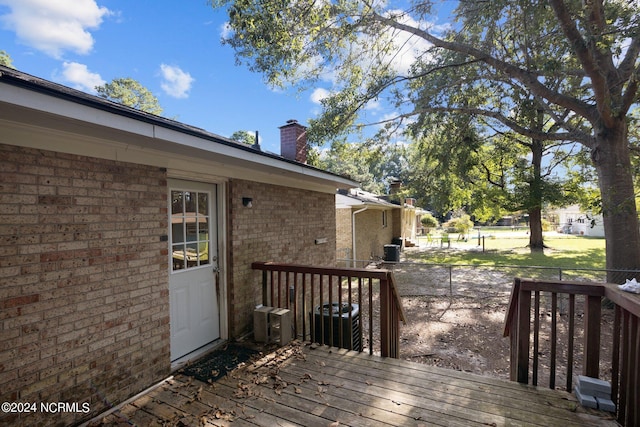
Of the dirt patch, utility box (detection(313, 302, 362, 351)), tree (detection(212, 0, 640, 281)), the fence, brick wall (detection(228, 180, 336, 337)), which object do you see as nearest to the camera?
utility box (detection(313, 302, 362, 351))

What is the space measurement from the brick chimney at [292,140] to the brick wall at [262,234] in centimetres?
124

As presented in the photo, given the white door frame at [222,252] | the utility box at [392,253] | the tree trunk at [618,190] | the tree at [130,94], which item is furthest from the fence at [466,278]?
the tree at [130,94]

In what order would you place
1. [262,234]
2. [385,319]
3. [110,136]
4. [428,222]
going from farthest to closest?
[428,222], [262,234], [385,319], [110,136]

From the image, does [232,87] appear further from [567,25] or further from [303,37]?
[567,25]

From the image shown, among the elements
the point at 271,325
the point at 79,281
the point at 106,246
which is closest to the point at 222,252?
the point at 271,325

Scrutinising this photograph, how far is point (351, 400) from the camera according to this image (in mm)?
2762

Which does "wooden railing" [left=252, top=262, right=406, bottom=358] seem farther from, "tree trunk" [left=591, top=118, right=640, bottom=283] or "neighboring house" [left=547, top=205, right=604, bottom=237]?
"neighboring house" [left=547, top=205, right=604, bottom=237]

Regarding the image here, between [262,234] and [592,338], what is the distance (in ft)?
13.7

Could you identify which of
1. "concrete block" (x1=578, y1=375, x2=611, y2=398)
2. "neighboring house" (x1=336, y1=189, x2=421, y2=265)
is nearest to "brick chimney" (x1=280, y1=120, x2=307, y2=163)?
"neighboring house" (x1=336, y1=189, x2=421, y2=265)

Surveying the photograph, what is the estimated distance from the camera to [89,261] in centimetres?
271

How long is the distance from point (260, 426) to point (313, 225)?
14.8ft

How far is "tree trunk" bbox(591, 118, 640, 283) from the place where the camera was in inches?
255

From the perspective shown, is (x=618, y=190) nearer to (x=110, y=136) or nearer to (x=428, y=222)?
(x=110, y=136)

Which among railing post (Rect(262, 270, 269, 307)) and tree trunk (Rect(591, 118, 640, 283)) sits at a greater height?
tree trunk (Rect(591, 118, 640, 283))
